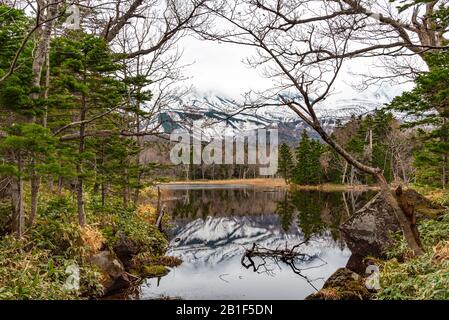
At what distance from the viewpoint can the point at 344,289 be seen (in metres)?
7.38

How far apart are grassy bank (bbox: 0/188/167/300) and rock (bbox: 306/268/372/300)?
175 inches

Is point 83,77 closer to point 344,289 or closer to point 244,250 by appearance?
point 344,289

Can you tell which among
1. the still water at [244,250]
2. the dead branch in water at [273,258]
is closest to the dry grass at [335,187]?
the still water at [244,250]

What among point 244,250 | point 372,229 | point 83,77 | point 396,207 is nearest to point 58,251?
point 83,77

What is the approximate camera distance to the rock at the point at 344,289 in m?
7.10

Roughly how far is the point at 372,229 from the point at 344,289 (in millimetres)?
2300

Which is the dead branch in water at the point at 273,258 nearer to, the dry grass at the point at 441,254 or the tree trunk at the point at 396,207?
the tree trunk at the point at 396,207

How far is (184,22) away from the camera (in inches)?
380

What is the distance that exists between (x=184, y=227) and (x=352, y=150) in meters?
20.3

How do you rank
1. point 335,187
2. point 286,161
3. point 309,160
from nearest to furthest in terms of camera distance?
point 335,187
point 309,160
point 286,161
